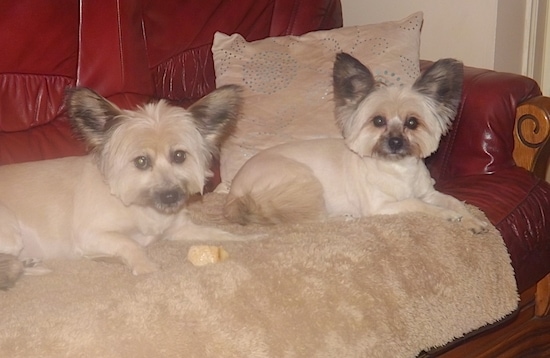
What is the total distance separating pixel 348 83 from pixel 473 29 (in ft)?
3.33

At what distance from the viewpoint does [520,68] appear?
11.8 feet

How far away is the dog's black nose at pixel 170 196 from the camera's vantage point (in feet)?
7.66

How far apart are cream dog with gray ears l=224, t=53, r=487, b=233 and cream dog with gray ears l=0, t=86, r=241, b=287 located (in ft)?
0.79

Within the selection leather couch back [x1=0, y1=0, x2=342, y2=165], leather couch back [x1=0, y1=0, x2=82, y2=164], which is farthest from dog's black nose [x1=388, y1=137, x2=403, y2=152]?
leather couch back [x1=0, y1=0, x2=82, y2=164]

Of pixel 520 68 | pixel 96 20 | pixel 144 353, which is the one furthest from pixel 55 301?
pixel 520 68

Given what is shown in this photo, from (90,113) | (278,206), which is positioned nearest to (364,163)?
(278,206)

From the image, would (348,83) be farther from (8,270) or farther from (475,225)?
(8,270)

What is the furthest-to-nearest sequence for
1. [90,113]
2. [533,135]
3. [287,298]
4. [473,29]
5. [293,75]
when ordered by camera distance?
1. [473,29]
2. [293,75]
3. [533,135]
4. [90,113]
5. [287,298]

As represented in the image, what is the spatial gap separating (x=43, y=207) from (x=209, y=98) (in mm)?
654

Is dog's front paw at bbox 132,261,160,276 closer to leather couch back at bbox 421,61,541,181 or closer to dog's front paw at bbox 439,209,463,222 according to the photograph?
dog's front paw at bbox 439,209,463,222

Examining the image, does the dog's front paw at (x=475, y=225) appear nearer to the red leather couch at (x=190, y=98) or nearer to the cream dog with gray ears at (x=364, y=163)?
the cream dog with gray ears at (x=364, y=163)

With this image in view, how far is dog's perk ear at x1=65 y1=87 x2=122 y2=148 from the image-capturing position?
2.25 m

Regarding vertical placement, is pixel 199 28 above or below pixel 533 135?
above

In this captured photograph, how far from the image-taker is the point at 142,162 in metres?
2.36
